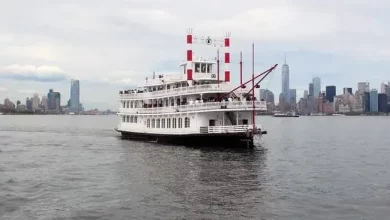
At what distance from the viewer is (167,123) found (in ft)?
194

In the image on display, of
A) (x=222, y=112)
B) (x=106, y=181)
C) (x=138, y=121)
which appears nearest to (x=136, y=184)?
(x=106, y=181)

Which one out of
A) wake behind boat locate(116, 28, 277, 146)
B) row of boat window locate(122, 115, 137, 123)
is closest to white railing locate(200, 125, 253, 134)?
wake behind boat locate(116, 28, 277, 146)

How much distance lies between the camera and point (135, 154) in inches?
1876

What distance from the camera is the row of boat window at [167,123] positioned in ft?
182

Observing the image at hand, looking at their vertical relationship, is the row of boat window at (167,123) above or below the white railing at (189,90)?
below

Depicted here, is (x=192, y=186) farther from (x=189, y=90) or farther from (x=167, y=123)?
(x=167, y=123)

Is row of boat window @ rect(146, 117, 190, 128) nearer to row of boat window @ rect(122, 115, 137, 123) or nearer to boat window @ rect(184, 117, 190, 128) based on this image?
boat window @ rect(184, 117, 190, 128)

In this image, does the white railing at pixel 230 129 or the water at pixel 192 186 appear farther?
the white railing at pixel 230 129

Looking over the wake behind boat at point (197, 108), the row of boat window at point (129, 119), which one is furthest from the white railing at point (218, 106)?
the row of boat window at point (129, 119)

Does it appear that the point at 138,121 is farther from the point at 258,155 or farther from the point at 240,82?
the point at 258,155

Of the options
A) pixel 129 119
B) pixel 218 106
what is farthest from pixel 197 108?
pixel 129 119

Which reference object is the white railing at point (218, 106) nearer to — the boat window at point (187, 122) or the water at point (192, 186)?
the boat window at point (187, 122)

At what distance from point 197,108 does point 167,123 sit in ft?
26.8

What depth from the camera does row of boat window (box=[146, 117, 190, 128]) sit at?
5547 cm
